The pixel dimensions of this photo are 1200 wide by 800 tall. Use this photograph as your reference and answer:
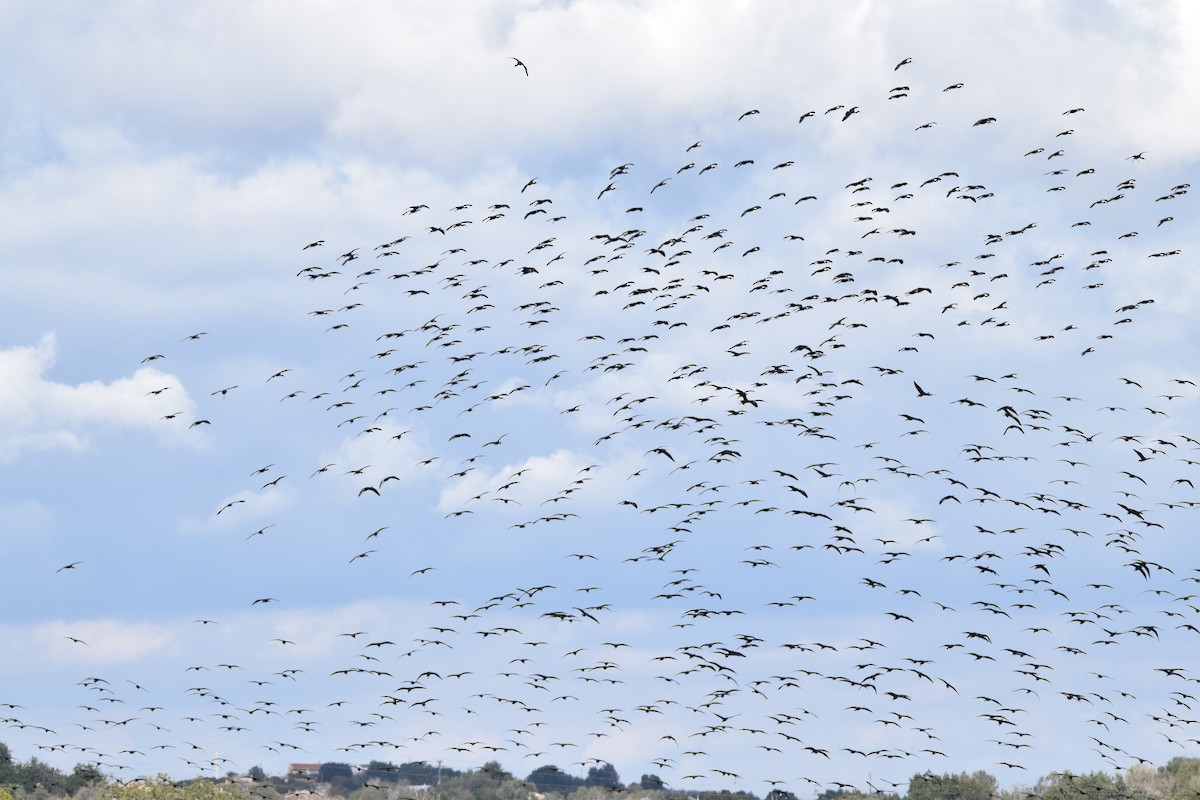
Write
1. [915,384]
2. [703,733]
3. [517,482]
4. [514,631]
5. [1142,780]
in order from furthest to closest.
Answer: [1142,780] → [703,733] → [517,482] → [514,631] → [915,384]

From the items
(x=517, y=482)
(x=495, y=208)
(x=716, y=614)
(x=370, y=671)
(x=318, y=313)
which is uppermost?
(x=495, y=208)

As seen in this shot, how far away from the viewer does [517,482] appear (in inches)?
4104

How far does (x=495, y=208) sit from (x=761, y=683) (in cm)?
3583

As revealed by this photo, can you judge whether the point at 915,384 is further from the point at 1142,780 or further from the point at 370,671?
the point at 1142,780

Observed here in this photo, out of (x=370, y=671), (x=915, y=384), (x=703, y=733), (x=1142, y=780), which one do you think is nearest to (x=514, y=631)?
(x=370, y=671)

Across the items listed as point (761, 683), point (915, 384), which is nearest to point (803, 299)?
point (761, 683)

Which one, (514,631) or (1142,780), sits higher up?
(1142,780)

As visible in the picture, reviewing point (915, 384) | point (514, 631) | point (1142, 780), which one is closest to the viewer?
point (915, 384)

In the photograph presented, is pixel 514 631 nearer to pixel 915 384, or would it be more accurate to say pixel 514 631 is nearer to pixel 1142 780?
pixel 915 384

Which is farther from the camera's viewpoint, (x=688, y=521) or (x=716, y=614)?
(x=688, y=521)

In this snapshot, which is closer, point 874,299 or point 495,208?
point 495,208

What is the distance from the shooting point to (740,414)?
343 ft

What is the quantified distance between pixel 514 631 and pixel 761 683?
20436 mm

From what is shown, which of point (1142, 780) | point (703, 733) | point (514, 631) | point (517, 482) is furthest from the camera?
point (1142, 780)
